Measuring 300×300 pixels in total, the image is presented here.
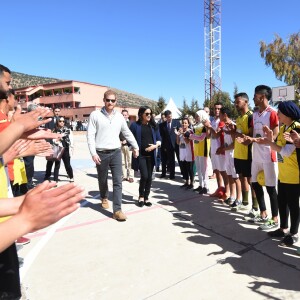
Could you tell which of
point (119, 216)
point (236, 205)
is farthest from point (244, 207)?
point (119, 216)

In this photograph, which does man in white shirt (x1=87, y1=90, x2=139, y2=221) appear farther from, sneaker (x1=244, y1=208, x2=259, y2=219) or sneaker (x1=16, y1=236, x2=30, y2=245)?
sneaker (x1=244, y1=208, x2=259, y2=219)

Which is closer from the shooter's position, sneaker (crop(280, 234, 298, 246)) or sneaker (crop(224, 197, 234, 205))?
sneaker (crop(280, 234, 298, 246))

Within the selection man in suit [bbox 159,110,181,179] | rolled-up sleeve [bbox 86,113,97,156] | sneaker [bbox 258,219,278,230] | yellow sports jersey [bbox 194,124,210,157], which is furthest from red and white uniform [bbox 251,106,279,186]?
man in suit [bbox 159,110,181,179]

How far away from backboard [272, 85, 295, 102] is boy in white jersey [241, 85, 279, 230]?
13.3m

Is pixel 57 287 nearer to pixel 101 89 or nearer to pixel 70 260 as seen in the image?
pixel 70 260

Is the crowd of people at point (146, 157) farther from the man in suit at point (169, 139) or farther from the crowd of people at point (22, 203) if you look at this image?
the man in suit at point (169, 139)

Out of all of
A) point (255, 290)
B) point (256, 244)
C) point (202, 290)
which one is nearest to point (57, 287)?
point (202, 290)

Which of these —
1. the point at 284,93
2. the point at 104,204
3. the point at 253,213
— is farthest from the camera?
the point at 284,93

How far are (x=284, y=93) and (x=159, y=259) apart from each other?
1632 cm

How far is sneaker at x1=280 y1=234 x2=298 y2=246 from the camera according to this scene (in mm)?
3545

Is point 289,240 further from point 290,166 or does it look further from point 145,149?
point 145,149

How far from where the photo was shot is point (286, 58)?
81.6 ft

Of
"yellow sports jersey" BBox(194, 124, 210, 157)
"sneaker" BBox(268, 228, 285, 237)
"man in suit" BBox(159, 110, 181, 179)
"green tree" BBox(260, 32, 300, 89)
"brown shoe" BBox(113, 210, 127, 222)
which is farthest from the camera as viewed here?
"green tree" BBox(260, 32, 300, 89)

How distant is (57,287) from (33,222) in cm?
204
